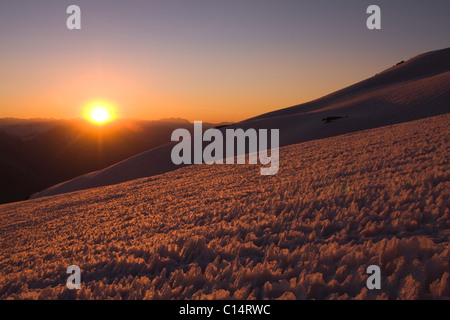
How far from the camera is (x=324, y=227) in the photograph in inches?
156

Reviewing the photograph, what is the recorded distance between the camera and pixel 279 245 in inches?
146

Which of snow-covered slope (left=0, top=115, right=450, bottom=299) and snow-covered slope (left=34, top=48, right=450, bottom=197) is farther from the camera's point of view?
snow-covered slope (left=34, top=48, right=450, bottom=197)

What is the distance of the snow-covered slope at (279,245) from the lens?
2.68 meters

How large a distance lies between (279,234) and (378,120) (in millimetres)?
→ 26752

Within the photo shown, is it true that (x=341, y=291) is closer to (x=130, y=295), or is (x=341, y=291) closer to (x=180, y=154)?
(x=130, y=295)

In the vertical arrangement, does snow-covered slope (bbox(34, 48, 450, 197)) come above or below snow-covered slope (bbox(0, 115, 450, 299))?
above

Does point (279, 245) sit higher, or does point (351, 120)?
point (351, 120)

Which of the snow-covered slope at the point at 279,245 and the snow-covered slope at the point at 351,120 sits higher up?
the snow-covered slope at the point at 351,120

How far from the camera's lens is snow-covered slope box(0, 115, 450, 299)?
2.68m

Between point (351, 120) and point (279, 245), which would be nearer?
point (279, 245)

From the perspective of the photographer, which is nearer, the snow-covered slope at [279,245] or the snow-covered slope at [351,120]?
the snow-covered slope at [279,245]
